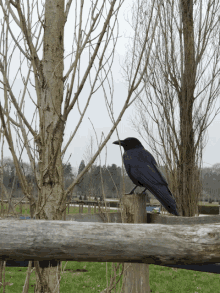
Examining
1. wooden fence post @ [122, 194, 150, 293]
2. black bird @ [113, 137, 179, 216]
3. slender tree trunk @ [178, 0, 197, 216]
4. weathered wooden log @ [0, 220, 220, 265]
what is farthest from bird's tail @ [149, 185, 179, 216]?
slender tree trunk @ [178, 0, 197, 216]

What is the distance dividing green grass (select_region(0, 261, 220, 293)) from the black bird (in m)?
3.41

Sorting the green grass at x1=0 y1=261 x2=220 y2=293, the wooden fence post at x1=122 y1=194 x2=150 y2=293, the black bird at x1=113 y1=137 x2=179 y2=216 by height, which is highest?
the black bird at x1=113 y1=137 x2=179 y2=216

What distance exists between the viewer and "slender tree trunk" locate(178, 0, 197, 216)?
21.2 ft

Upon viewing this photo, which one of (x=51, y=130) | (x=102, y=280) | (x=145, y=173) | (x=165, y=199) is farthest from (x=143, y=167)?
(x=102, y=280)

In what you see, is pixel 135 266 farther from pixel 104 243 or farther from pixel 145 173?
pixel 104 243

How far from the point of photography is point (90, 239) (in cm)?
122

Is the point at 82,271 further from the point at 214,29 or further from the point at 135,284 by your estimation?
the point at 214,29

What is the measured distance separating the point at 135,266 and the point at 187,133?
4.45 metres

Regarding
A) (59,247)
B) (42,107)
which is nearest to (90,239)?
(59,247)

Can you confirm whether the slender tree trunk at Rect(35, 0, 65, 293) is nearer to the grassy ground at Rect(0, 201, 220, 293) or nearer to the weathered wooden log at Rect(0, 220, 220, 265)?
the weathered wooden log at Rect(0, 220, 220, 265)

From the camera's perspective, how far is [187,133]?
21.2 ft

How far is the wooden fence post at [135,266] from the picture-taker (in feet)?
8.07

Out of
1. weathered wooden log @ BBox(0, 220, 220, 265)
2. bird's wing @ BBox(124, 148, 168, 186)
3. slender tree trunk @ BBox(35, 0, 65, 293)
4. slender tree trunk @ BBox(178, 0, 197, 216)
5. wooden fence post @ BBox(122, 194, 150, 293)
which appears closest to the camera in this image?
weathered wooden log @ BBox(0, 220, 220, 265)

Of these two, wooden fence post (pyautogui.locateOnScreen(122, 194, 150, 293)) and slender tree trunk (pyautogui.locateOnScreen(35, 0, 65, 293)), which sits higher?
slender tree trunk (pyautogui.locateOnScreen(35, 0, 65, 293))
